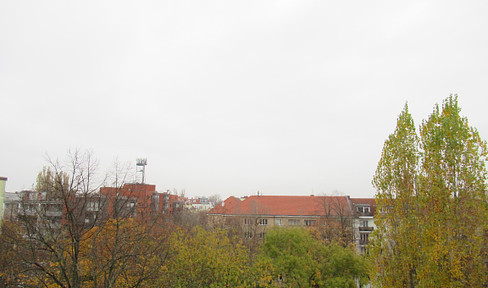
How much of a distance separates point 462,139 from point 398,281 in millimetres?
6593

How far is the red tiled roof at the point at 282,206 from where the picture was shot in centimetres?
5697

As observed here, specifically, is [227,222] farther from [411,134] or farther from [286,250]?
[411,134]

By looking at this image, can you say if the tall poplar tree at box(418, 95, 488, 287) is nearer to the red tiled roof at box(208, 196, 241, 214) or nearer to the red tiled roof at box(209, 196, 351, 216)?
the red tiled roof at box(209, 196, 351, 216)

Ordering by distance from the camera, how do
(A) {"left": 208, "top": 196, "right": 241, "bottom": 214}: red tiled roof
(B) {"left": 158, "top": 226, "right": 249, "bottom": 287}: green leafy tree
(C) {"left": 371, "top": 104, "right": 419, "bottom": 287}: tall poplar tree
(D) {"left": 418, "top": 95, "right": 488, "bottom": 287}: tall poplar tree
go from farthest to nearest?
(A) {"left": 208, "top": 196, "right": 241, "bottom": 214}: red tiled roof → (B) {"left": 158, "top": 226, "right": 249, "bottom": 287}: green leafy tree → (C) {"left": 371, "top": 104, "right": 419, "bottom": 287}: tall poplar tree → (D) {"left": 418, "top": 95, "right": 488, "bottom": 287}: tall poplar tree

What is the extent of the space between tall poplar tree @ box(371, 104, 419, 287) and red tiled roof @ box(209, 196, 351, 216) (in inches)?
1609

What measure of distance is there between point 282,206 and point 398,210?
4603 centimetres

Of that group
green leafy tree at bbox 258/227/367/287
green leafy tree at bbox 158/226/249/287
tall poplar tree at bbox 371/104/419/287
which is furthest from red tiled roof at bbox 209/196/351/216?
tall poplar tree at bbox 371/104/419/287

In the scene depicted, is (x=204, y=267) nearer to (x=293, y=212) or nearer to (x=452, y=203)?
(x=452, y=203)

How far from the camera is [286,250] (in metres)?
23.9

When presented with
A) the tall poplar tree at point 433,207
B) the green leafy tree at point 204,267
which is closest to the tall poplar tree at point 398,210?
the tall poplar tree at point 433,207

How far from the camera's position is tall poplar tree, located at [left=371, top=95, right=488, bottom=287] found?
12.6m

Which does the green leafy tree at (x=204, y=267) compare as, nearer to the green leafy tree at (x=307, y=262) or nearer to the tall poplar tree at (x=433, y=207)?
the green leafy tree at (x=307, y=262)

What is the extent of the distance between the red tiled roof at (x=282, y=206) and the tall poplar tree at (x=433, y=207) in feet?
135

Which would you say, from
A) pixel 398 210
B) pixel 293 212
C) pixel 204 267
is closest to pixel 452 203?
pixel 398 210
